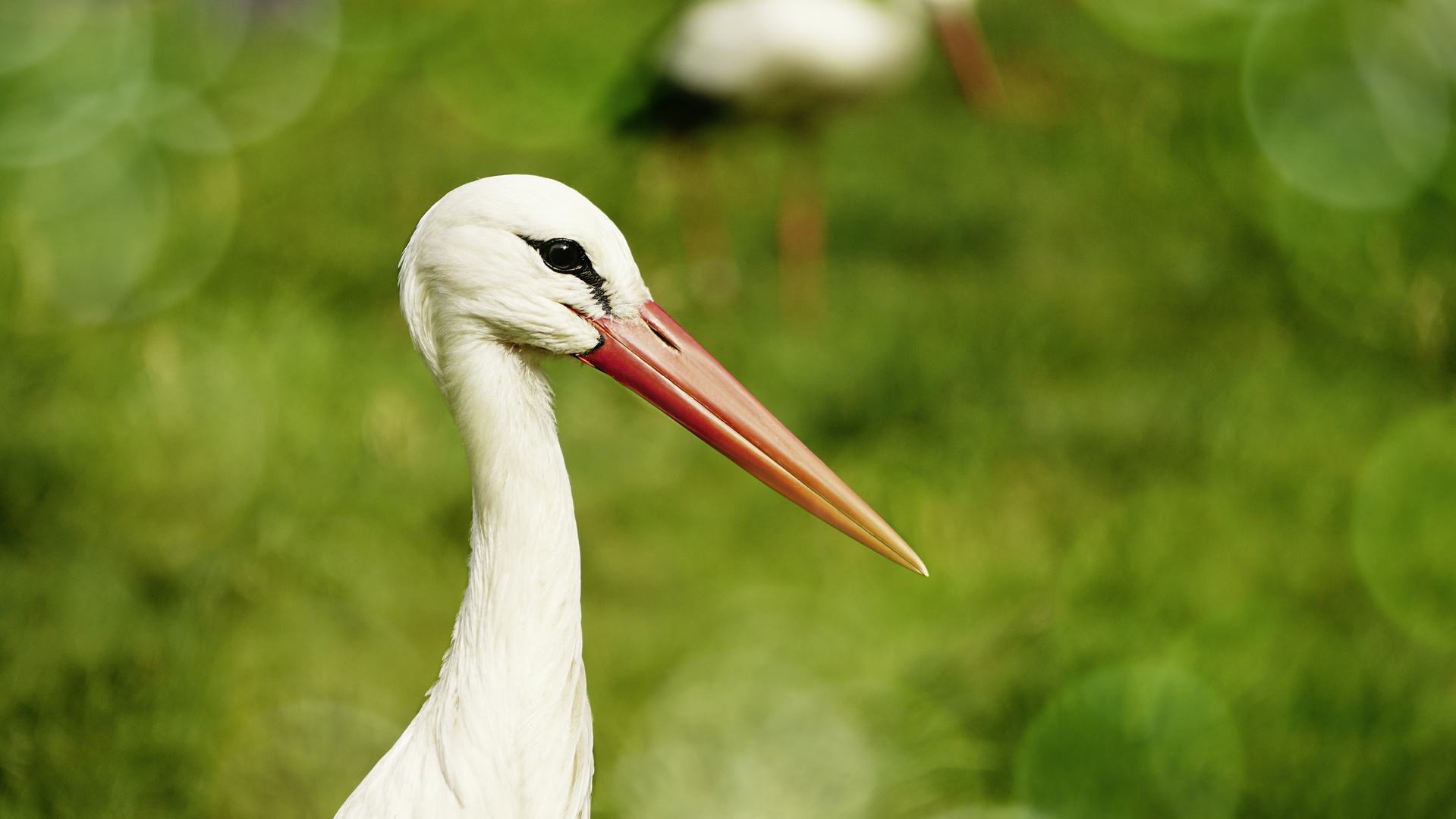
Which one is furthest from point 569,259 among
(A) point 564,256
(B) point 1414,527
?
(B) point 1414,527

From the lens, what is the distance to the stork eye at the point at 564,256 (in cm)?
134

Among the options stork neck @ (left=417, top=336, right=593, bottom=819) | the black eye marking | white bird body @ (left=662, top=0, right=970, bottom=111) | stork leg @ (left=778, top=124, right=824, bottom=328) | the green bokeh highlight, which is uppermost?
the black eye marking

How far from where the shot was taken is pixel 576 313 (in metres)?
1.40

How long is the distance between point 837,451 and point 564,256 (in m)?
2.37

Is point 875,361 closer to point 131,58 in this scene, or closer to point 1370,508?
point 1370,508

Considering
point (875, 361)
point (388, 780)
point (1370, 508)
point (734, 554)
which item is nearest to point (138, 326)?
point (734, 554)

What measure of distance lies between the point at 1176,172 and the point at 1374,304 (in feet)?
5.36

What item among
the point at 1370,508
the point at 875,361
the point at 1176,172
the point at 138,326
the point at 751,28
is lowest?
the point at 1176,172

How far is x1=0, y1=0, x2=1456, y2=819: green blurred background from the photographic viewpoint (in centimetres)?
221

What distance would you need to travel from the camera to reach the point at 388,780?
1405 mm

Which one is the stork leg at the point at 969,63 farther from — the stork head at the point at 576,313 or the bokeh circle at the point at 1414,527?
the stork head at the point at 576,313

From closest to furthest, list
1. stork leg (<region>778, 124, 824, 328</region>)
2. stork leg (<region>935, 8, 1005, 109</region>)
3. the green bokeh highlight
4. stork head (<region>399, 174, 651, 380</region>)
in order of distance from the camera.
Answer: stork head (<region>399, 174, 651, 380</region>), the green bokeh highlight, stork leg (<region>778, 124, 824, 328</region>), stork leg (<region>935, 8, 1005, 109</region>)

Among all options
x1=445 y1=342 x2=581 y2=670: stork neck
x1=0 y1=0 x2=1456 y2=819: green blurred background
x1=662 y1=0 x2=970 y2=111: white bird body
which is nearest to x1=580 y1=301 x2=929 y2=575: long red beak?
x1=445 y1=342 x2=581 y2=670: stork neck

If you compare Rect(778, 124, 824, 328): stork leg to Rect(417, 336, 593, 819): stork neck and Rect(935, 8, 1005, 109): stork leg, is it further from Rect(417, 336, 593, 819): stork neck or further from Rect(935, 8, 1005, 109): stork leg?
Rect(417, 336, 593, 819): stork neck
